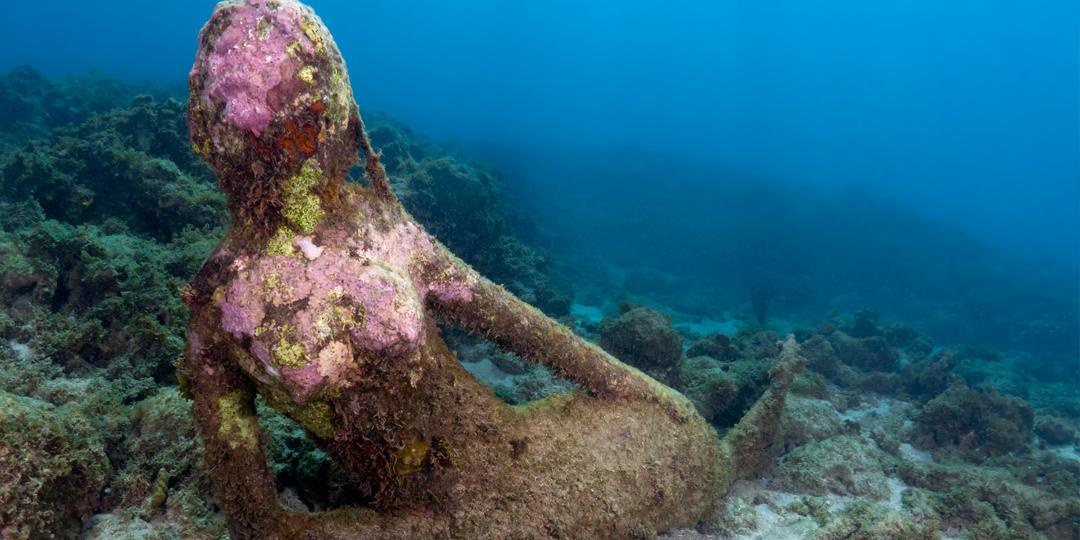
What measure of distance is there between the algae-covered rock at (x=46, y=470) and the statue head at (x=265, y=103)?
176 centimetres

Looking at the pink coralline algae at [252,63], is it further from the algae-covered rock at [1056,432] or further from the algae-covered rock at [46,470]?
the algae-covered rock at [1056,432]

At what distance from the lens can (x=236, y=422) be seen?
9.71ft

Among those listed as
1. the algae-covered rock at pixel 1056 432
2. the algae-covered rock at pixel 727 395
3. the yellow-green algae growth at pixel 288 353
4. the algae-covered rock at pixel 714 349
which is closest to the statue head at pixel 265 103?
the yellow-green algae growth at pixel 288 353

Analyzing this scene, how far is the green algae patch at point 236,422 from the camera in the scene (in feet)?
9.63

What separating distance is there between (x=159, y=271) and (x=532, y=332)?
16.0 feet

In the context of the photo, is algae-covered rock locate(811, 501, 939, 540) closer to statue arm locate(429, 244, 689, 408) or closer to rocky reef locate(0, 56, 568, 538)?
statue arm locate(429, 244, 689, 408)

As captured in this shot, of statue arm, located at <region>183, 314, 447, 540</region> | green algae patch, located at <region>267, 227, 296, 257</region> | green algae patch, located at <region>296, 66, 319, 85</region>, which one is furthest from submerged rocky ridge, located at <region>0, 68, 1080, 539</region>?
green algae patch, located at <region>296, 66, 319, 85</region>

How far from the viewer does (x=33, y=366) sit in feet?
14.2

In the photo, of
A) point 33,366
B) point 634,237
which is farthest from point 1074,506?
point 634,237

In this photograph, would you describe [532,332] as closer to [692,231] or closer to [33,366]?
[33,366]

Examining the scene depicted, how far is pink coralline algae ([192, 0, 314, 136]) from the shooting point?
251cm

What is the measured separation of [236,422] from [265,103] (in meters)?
1.84

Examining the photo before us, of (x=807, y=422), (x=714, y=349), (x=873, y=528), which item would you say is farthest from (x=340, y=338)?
(x=714, y=349)

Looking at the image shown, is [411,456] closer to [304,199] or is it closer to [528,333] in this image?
[528,333]
